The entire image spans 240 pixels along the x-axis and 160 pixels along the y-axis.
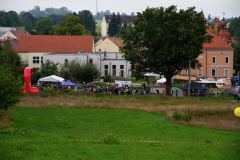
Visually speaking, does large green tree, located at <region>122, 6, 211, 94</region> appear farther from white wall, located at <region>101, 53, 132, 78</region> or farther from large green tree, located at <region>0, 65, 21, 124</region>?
large green tree, located at <region>0, 65, 21, 124</region>

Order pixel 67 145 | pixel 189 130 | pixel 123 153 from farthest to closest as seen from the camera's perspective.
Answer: pixel 189 130 → pixel 67 145 → pixel 123 153

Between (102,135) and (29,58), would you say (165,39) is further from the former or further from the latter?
(102,135)

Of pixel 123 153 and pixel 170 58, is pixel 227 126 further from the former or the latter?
Result: pixel 170 58

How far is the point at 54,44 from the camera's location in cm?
9644

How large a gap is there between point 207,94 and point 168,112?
24159 millimetres

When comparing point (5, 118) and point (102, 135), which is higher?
point (5, 118)

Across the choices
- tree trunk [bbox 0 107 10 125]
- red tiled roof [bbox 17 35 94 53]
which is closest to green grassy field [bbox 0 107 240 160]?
tree trunk [bbox 0 107 10 125]

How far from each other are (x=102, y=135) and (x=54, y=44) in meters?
70.8

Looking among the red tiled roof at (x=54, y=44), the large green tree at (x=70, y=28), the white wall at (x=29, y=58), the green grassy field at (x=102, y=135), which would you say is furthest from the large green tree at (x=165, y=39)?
the large green tree at (x=70, y=28)

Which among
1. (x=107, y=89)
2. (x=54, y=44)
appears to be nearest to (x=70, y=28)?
(x=54, y=44)

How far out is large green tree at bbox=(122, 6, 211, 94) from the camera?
68250 millimetres

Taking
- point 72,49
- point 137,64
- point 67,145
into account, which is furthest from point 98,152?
point 72,49

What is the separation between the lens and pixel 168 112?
41250 millimetres

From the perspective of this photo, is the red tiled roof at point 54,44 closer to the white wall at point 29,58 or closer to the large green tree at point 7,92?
the white wall at point 29,58
